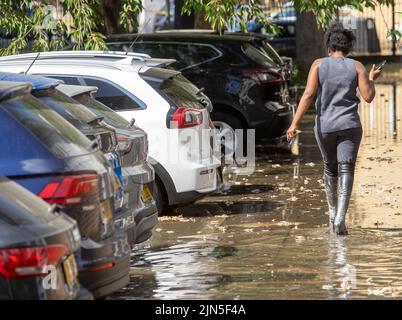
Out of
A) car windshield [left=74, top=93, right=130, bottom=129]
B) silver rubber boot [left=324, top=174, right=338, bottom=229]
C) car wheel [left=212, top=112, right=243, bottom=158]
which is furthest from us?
car wheel [left=212, top=112, right=243, bottom=158]

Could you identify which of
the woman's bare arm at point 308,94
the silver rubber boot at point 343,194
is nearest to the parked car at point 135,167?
the woman's bare arm at point 308,94

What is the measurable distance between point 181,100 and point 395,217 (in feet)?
8.13

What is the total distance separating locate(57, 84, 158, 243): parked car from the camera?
9204 mm

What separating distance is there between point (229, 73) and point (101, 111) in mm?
7082

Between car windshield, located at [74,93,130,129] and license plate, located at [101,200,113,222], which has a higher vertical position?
car windshield, located at [74,93,130,129]

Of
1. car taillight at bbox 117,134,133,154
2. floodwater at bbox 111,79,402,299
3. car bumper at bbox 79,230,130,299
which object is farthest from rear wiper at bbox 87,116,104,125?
car bumper at bbox 79,230,130,299

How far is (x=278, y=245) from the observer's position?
10.4 m

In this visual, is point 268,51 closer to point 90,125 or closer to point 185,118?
point 185,118

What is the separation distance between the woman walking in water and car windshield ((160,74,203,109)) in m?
1.65

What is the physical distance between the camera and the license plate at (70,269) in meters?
5.97

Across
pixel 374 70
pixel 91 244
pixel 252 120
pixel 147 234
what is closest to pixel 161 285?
pixel 147 234

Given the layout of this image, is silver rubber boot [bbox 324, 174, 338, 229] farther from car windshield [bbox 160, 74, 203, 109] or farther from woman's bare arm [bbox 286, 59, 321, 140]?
car windshield [bbox 160, 74, 203, 109]

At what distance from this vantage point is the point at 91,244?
22.5 feet
